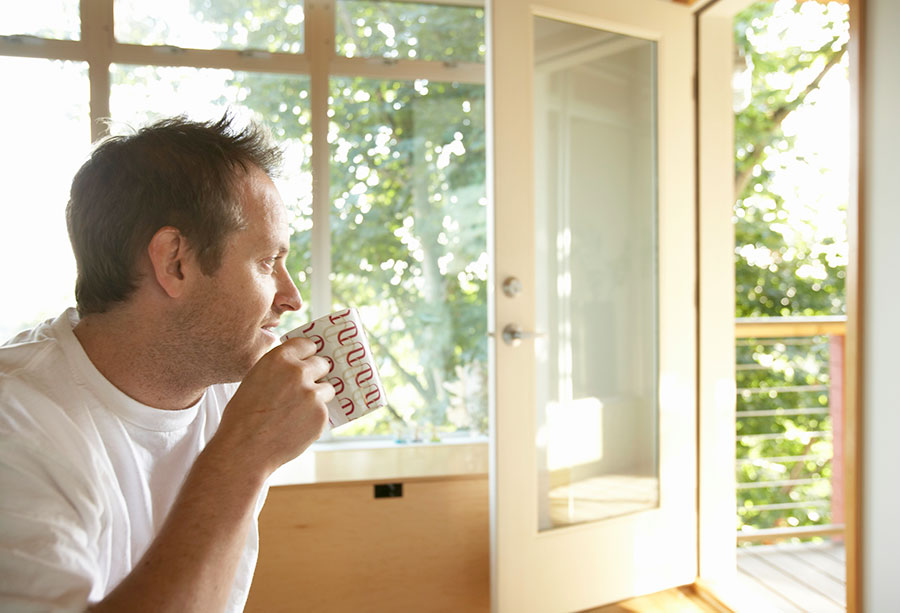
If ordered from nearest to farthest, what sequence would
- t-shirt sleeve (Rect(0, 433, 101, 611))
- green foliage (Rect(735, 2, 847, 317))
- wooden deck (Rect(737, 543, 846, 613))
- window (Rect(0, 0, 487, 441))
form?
Answer: t-shirt sleeve (Rect(0, 433, 101, 611)) → wooden deck (Rect(737, 543, 846, 613)) → window (Rect(0, 0, 487, 441)) → green foliage (Rect(735, 2, 847, 317))

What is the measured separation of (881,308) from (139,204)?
157 centimetres

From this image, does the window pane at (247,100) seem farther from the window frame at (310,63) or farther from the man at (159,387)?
the man at (159,387)

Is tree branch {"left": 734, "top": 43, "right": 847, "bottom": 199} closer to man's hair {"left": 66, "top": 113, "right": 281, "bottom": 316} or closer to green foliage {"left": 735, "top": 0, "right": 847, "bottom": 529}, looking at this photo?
green foliage {"left": 735, "top": 0, "right": 847, "bottom": 529}

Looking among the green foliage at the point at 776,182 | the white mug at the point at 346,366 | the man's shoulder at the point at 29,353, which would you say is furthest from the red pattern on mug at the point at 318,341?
the green foliage at the point at 776,182

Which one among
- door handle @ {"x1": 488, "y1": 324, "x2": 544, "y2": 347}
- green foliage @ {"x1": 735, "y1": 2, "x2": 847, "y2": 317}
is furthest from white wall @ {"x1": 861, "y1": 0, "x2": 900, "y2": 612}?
green foliage @ {"x1": 735, "y1": 2, "x2": 847, "y2": 317}

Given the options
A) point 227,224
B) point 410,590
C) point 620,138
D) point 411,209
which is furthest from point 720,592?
point 227,224

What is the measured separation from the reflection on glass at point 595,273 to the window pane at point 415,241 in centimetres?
67

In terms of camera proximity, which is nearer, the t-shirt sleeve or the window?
the t-shirt sleeve

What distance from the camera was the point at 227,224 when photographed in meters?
0.84

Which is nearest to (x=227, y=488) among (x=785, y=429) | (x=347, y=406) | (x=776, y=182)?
(x=347, y=406)

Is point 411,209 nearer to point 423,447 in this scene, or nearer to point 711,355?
point 423,447

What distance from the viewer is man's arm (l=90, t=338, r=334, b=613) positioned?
631 millimetres

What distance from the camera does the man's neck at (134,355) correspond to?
777 millimetres

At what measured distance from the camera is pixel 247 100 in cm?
268
